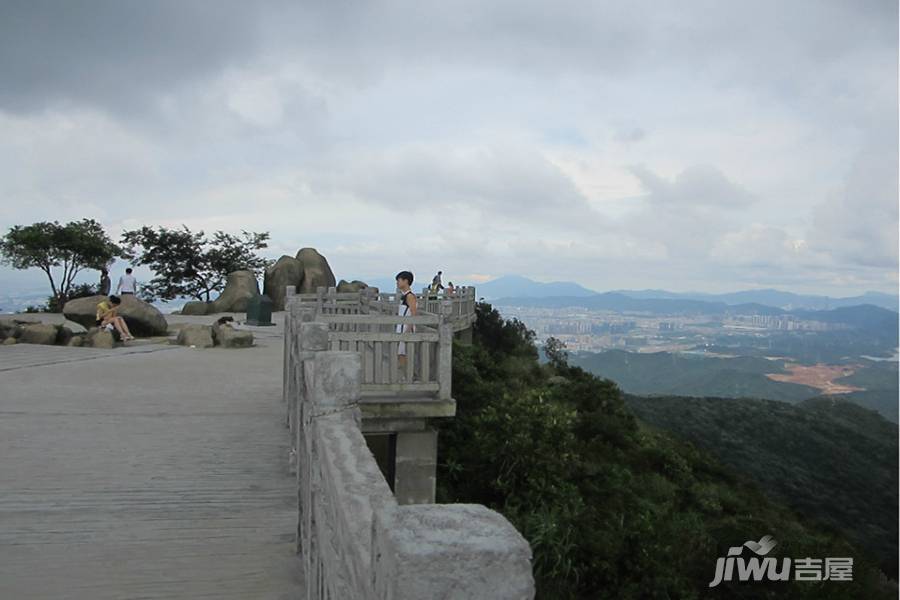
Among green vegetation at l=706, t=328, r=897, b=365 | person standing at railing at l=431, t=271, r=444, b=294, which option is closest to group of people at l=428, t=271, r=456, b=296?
person standing at railing at l=431, t=271, r=444, b=294

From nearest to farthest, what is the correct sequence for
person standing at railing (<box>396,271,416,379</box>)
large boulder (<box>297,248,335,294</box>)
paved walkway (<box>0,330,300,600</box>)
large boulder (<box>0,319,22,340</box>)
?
paved walkway (<box>0,330,300,600</box>) < person standing at railing (<box>396,271,416,379</box>) < large boulder (<box>0,319,22,340</box>) < large boulder (<box>297,248,335,294</box>)

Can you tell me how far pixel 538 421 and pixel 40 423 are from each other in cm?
699

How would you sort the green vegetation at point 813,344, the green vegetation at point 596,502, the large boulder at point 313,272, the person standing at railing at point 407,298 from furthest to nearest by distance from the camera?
1. the green vegetation at point 813,344
2. the large boulder at point 313,272
3. the person standing at railing at point 407,298
4. the green vegetation at point 596,502

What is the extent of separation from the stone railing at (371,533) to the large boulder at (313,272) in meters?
32.9

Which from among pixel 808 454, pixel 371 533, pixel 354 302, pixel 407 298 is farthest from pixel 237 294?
pixel 371 533

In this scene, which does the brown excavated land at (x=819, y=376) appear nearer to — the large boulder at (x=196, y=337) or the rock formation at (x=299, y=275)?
the rock formation at (x=299, y=275)

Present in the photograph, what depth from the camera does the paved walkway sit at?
416 cm

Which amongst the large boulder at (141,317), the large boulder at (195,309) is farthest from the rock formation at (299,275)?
the large boulder at (141,317)

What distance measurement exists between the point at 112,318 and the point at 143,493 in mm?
12955

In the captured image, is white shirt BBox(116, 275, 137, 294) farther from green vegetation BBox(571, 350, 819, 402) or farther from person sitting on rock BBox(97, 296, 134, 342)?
green vegetation BBox(571, 350, 819, 402)

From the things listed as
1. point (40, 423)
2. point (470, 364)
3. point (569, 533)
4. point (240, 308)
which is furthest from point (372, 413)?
point (240, 308)

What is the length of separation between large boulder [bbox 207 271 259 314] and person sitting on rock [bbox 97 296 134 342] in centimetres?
1420

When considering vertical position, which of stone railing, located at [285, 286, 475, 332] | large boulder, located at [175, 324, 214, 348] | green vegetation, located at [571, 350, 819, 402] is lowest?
green vegetation, located at [571, 350, 819, 402]

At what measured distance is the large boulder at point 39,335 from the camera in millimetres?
15585
